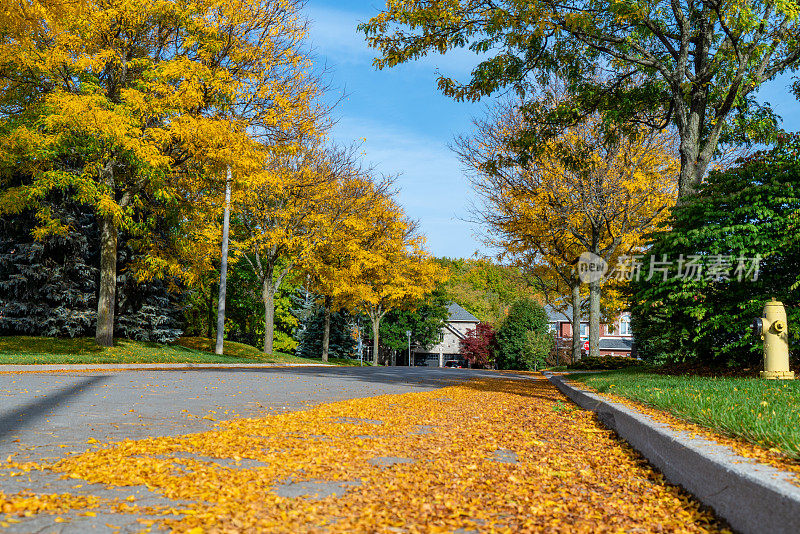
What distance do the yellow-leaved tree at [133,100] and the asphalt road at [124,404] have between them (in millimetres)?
7829

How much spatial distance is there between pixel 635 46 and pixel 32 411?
1276 centimetres

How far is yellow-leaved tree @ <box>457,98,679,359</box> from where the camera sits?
2150cm

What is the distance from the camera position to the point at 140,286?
27.5 metres

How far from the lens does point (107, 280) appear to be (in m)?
20.2

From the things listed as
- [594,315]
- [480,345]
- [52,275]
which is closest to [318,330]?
[480,345]

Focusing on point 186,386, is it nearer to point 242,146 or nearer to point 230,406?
point 230,406

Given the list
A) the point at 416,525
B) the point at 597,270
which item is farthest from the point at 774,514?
the point at 597,270

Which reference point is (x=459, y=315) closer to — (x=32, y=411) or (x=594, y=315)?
(x=594, y=315)

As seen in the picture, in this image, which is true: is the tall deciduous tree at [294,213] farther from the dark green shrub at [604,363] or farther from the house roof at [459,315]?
the house roof at [459,315]

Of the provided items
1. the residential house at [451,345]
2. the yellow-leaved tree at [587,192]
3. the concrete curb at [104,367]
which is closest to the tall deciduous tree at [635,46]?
the yellow-leaved tree at [587,192]

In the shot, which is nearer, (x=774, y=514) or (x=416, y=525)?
(x=774, y=514)

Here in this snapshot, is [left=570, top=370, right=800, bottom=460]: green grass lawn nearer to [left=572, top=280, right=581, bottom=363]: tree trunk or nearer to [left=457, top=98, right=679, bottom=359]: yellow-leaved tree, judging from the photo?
[left=457, top=98, right=679, bottom=359]: yellow-leaved tree

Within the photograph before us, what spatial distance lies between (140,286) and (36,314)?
4309mm

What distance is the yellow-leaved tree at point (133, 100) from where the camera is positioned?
55.6 ft
